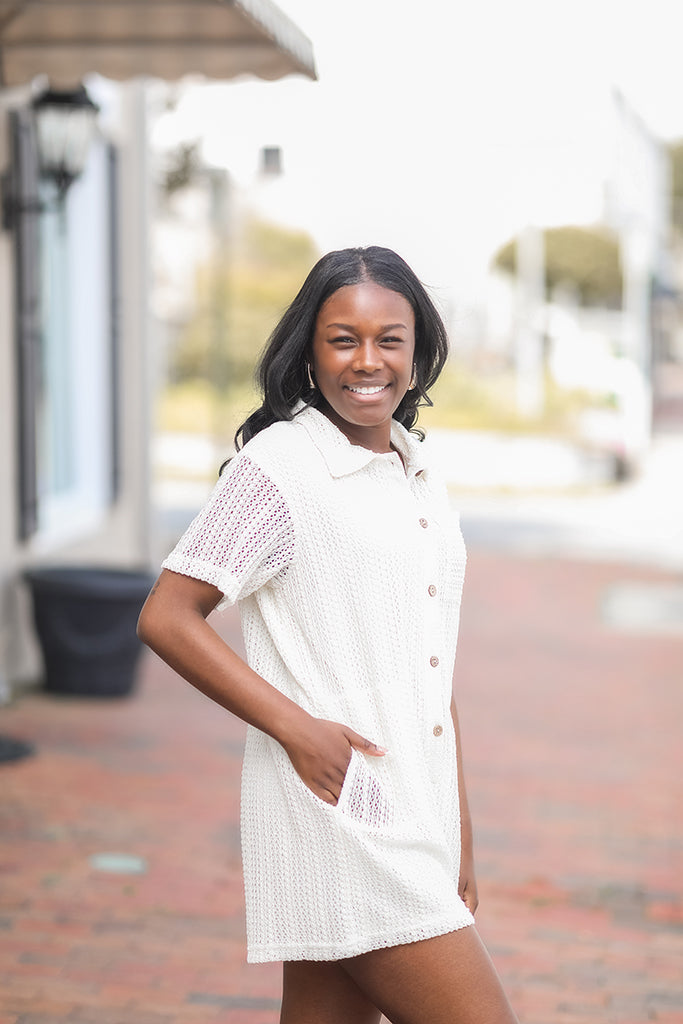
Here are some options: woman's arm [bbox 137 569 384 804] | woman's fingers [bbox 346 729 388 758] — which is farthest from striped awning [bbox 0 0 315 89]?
woman's fingers [bbox 346 729 388 758]

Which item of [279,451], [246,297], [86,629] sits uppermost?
[246,297]

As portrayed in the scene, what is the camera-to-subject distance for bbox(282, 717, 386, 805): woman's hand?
2.16 meters

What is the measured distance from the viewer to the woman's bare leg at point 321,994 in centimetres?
241

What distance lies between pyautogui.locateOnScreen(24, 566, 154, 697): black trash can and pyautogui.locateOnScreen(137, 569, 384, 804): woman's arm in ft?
17.7

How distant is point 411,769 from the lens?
227 centimetres

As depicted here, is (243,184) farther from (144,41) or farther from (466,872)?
(466,872)

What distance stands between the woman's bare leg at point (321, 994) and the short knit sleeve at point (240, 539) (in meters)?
0.65

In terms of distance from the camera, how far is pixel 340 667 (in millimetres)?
2229

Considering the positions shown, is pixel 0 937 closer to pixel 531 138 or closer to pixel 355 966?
pixel 355 966

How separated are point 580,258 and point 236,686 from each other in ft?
163

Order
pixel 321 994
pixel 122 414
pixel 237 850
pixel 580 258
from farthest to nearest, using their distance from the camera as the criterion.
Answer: pixel 580 258 → pixel 122 414 → pixel 237 850 → pixel 321 994

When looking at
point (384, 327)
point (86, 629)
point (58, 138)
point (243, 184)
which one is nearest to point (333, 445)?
point (384, 327)

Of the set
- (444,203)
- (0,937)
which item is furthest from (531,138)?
(0,937)

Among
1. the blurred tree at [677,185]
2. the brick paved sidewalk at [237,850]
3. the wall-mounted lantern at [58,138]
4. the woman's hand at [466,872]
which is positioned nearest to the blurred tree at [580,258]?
the blurred tree at [677,185]
